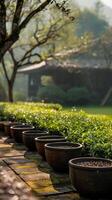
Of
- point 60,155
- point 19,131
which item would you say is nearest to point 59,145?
point 60,155

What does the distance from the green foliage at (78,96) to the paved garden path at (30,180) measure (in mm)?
33376

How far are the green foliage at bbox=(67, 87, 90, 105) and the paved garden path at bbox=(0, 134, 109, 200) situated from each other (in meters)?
33.4

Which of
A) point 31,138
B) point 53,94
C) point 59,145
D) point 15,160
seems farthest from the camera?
point 53,94

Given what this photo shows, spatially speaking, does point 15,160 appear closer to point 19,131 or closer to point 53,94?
point 19,131

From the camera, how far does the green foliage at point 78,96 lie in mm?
44781

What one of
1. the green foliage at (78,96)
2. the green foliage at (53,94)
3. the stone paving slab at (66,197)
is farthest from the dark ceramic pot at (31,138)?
the green foliage at (78,96)

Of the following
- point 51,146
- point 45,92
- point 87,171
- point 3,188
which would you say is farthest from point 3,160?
→ point 45,92

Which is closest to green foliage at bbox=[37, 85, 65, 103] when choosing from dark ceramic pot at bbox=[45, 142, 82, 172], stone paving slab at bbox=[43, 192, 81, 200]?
dark ceramic pot at bbox=[45, 142, 82, 172]

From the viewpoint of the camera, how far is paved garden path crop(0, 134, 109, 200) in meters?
7.54

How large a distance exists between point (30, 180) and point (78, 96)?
3659cm

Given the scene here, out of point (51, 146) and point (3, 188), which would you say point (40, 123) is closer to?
point (51, 146)

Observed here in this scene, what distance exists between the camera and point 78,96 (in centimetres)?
4500

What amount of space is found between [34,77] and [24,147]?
40.5m

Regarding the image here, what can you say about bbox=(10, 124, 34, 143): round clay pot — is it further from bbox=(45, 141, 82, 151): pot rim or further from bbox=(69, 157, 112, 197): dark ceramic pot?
bbox=(69, 157, 112, 197): dark ceramic pot
